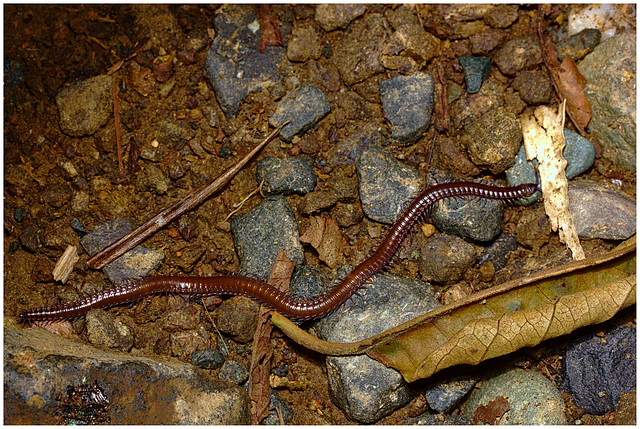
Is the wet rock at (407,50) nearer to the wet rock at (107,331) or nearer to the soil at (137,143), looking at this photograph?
the soil at (137,143)

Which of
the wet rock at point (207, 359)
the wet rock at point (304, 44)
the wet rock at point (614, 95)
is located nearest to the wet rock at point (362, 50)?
the wet rock at point (304, 44)

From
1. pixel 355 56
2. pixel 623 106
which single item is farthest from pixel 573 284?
pixel 355 56

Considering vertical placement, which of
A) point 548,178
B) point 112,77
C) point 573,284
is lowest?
point 573,284

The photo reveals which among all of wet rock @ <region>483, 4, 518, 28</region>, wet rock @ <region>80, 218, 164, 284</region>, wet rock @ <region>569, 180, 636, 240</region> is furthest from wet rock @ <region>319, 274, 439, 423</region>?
wet rock @ <region>483, 4, 518, 28</region>

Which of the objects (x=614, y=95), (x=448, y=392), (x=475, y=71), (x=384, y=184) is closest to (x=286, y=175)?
(x=384, y=184)

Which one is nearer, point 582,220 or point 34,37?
point 582,220

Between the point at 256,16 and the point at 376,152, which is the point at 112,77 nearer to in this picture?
the point at 256,16
